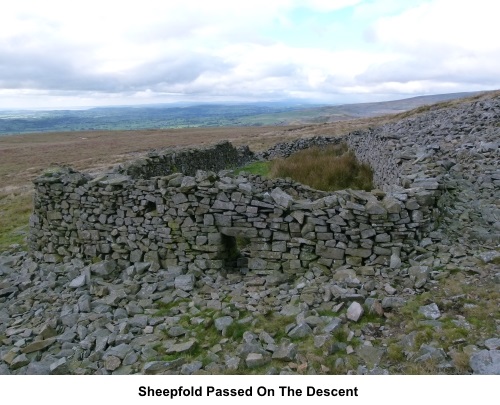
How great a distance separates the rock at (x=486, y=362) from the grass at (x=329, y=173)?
12.8 meters

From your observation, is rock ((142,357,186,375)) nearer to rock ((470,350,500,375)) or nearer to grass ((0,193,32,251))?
rock ((470,350,500,375))

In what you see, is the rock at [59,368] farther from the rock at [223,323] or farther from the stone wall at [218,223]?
the stone wall at [218,223]

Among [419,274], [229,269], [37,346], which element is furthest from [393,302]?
[37,346]

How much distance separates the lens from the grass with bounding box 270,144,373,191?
695 inches

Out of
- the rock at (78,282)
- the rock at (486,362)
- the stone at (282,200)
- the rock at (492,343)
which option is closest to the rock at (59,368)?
the rock at (78,282)

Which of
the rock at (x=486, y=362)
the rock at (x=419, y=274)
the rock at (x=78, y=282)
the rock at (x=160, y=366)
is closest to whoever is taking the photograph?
the rock at (x=486, y=362)

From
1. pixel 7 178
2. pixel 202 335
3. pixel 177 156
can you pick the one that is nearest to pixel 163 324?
pixel 202 335

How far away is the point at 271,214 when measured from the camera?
27.6 feet

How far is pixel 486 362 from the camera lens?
14.8 feet

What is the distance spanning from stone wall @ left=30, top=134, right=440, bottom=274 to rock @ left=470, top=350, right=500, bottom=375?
2.93 m

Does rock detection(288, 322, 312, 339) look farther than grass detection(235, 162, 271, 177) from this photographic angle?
No

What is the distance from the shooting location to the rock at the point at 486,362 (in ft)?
14.5

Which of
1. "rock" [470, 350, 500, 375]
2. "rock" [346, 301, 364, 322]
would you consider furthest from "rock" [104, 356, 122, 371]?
"rock" [470, 350, 500, 375]

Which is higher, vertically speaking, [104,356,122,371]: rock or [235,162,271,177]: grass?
[235,162,271,177]: grass
